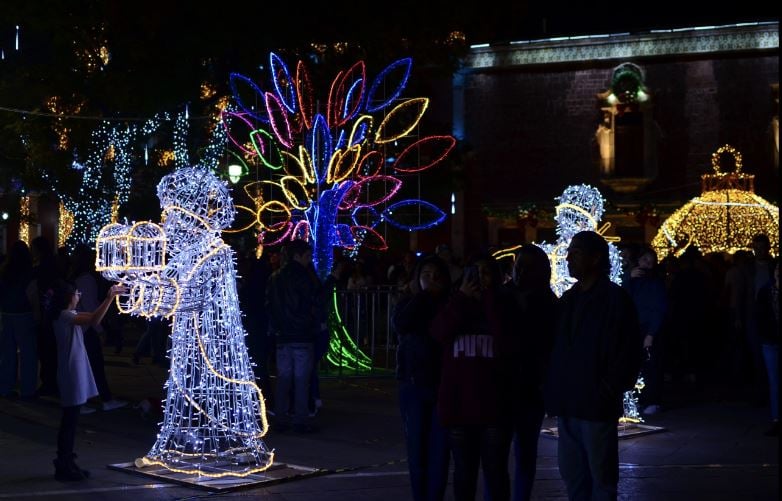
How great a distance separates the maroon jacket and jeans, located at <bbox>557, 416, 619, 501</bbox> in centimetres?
40

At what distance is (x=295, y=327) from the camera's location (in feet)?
35.7

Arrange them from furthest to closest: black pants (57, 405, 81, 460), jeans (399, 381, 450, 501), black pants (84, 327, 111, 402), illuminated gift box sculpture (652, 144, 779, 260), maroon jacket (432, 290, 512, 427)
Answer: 1. illuminated gift box sculpture (652, 144, 779, 260)
2. black pants (84, 327, 111, 402)
3. black pants (57, 405, 81, 460)
4. jeans (399, 381, 450, 501)
5. maroon jacket (432, 290, 512, 427)

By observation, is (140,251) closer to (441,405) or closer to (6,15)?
(441,405)

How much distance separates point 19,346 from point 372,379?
445 cm

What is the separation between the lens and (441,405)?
6664 mm

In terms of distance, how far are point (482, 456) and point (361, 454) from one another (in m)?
3.53

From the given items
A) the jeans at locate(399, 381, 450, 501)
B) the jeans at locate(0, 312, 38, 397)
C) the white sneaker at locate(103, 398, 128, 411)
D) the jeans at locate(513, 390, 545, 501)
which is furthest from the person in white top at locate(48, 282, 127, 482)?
the jeans at locate(0, 312, 38, 397)

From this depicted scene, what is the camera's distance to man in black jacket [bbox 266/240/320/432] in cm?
1092

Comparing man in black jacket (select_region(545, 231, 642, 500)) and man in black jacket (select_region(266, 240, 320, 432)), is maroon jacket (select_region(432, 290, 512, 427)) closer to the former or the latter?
man in black jacket (select_region(545, 231, 642, 500))

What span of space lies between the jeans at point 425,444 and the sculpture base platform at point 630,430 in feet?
12.0

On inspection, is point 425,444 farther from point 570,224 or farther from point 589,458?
point 570,224

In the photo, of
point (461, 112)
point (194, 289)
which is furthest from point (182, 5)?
point (194, 289)

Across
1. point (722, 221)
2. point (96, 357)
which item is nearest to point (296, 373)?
point (96, 357)

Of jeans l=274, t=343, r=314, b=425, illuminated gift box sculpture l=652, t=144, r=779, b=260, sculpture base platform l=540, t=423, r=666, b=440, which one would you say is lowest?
sculpture base platform l=540, t=423, r=666, b=440
